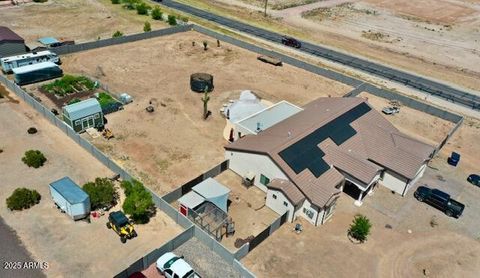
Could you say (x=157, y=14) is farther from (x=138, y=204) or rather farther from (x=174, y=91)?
(x=138, y=204)

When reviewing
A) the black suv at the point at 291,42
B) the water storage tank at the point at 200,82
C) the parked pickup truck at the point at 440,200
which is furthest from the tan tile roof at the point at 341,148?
the black suv at the point at 291,42

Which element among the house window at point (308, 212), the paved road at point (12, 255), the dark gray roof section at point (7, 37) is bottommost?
the paved road at point (12, 255)

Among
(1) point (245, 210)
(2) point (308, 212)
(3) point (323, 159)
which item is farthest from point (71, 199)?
(3) point (323, 159)

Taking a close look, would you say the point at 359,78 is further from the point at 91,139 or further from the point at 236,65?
the point at 91,139

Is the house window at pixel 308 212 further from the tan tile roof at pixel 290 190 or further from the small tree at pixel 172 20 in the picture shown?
the small tree at pixel 172 20

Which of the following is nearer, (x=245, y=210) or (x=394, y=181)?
(x=245, y=210)

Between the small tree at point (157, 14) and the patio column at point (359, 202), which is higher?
the small tree at point (157, 14)
